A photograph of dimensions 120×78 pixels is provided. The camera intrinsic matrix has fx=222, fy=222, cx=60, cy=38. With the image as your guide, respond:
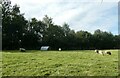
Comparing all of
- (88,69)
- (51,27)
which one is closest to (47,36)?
(51,27)

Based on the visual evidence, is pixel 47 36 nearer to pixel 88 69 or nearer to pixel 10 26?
pixel 10 26

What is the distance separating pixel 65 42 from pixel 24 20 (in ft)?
55.9

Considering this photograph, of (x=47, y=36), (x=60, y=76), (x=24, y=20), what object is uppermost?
(x=24, y=20)

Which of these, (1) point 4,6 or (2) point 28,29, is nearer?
(1) point 4,6

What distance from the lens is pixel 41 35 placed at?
80.6 meters

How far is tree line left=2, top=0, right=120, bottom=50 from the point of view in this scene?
66.6m

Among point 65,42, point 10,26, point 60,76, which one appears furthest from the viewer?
point 65,42

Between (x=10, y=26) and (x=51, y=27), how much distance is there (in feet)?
68.8

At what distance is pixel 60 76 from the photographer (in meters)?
11.1

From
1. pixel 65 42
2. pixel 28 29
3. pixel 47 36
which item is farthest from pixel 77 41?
pixel 28 29

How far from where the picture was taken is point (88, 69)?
41.5ft

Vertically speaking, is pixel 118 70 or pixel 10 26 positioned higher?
pixel 10 26

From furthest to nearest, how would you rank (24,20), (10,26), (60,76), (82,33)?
(82,33) → (24,20) → (10,26) → (60,76)

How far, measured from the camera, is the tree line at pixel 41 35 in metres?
66.6
